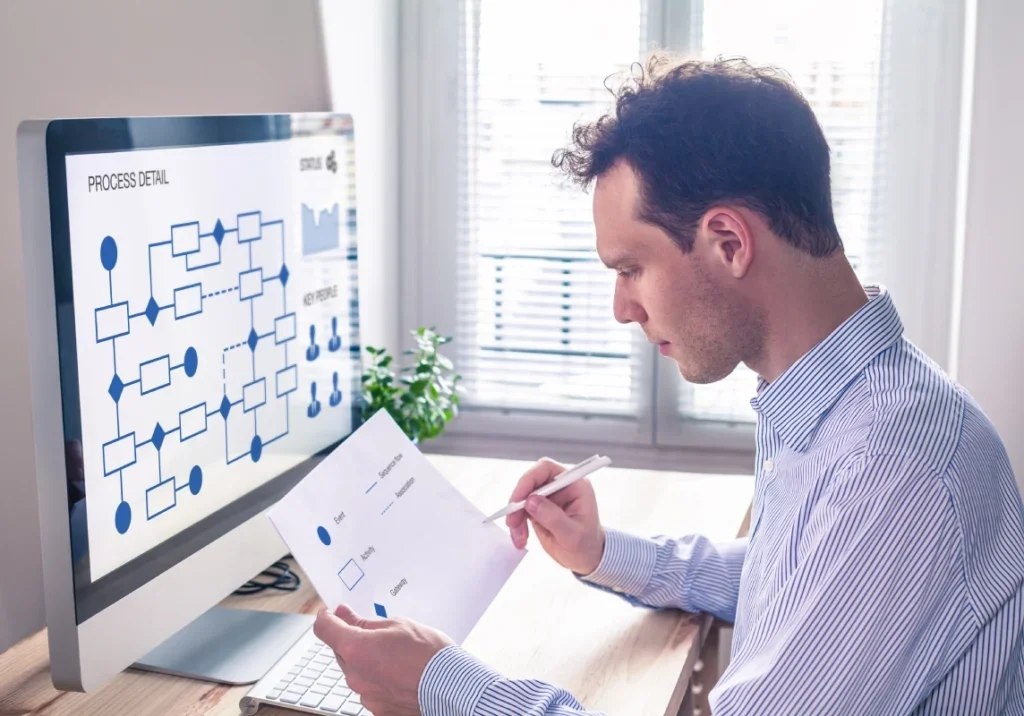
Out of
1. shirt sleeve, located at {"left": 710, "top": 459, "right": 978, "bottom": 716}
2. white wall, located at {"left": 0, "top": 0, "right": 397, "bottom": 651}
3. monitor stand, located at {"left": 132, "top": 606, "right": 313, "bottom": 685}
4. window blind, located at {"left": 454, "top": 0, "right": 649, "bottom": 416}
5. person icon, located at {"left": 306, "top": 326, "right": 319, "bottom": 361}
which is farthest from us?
window blind, located at {"left": 454, "top": 0, "right": 649, "bottom": 416}

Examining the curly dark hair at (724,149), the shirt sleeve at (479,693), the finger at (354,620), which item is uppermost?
the curly dark hair at (724,149)

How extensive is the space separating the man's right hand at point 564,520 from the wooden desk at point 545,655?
74 millimetres

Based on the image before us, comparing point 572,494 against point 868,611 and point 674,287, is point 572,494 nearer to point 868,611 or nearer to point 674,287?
point 674,287

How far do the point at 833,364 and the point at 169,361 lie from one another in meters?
0.70

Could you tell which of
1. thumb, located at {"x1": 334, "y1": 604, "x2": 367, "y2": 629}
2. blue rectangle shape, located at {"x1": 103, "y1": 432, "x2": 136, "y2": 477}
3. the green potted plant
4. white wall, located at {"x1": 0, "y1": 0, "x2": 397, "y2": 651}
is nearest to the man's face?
thumb, located at {"x1": 334, "y1": 604, "x2": 367, "y2": 629}

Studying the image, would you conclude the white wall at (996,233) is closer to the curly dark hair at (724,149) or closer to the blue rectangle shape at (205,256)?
the curly dark hair at (724,149)

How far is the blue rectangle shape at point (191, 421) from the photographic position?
47.2 inches

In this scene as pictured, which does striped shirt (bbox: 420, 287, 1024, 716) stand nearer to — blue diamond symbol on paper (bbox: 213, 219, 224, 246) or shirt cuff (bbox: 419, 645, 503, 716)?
shirt cuff (bbox: 419, 645, 503, 716)

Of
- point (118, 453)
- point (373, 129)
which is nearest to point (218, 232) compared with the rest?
point (118, 453)

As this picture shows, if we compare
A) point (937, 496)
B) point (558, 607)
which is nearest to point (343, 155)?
point (558, 607)

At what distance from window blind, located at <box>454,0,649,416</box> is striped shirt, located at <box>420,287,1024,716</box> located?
1.43m

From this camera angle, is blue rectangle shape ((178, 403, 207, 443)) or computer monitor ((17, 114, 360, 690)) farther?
blue rectangle shape ((178, 403, 207, 443))

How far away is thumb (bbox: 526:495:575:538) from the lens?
4.55ft

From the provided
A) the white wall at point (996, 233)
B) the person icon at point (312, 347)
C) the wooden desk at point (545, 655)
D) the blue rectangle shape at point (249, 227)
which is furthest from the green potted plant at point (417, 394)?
the white wall at point (996, 233)
